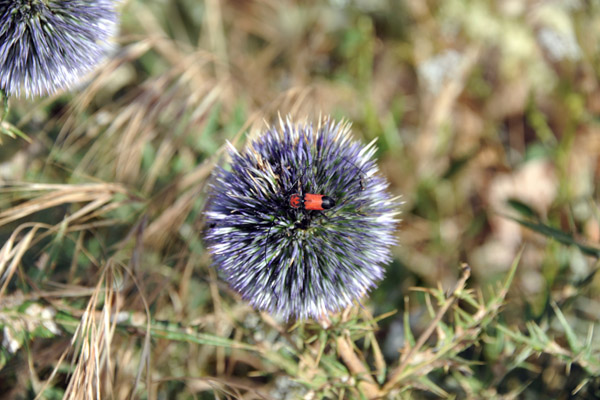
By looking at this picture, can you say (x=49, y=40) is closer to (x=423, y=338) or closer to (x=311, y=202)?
(x=311, y=202)

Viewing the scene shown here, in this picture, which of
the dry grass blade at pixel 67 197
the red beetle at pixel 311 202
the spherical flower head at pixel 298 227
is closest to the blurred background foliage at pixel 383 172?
the dry grass blade at pixel 67 197

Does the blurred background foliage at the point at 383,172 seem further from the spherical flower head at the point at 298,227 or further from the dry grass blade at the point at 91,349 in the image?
the spherical flower head at the point at 298,227

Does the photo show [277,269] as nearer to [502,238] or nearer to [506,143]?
[502,238]

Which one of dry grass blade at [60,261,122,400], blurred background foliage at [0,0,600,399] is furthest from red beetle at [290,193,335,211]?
dry grass blade at [60,261,122,400]

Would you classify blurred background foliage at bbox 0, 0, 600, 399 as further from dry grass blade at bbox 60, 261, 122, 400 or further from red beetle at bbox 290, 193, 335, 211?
red beetle at bbox 290, 193, 335, 211

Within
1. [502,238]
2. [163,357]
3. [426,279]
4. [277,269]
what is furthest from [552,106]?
[163,357]

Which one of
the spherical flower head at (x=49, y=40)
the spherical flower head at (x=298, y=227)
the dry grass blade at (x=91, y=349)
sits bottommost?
the dry grass blade at (x=91, y=349)
